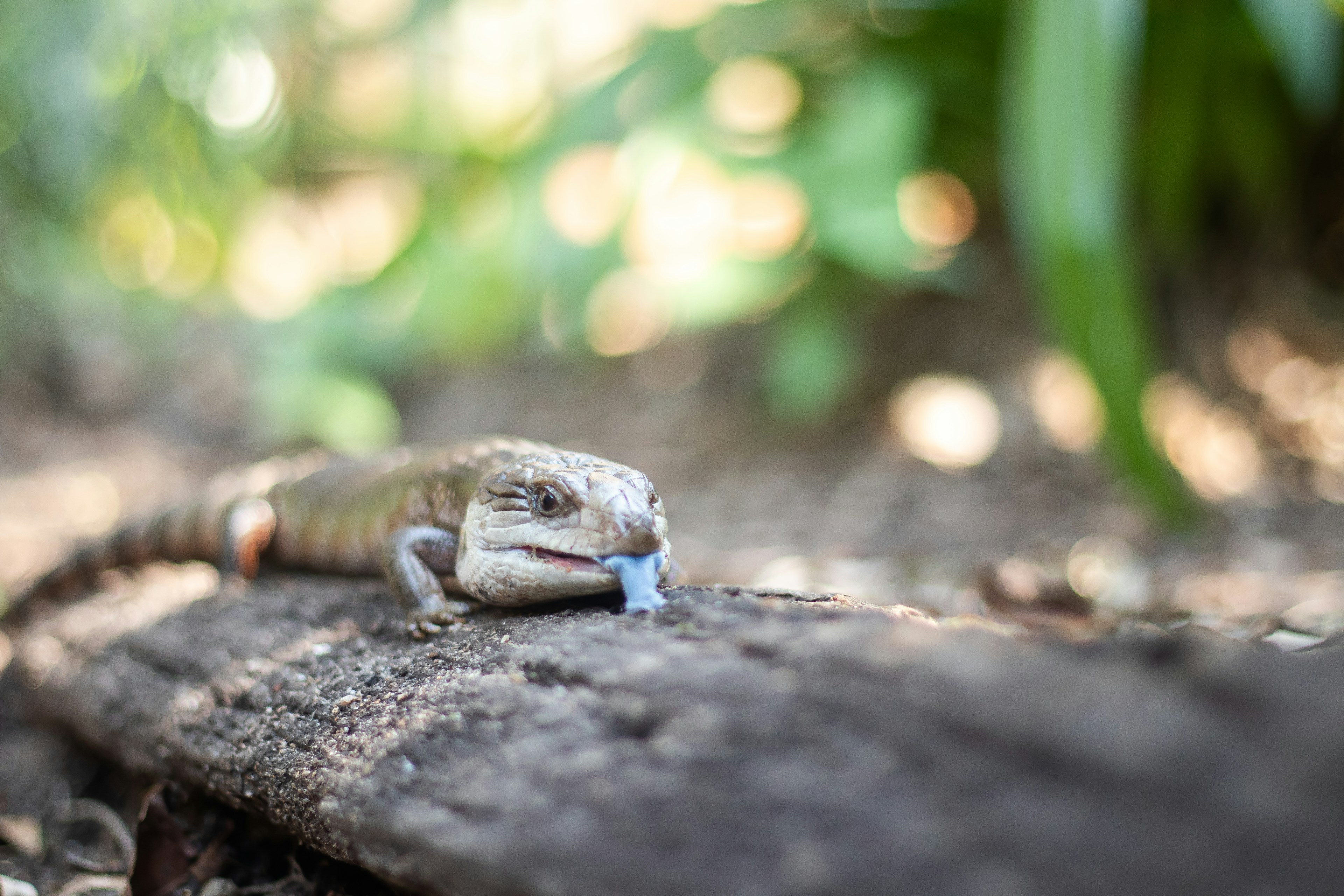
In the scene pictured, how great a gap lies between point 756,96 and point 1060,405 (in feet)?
9.31

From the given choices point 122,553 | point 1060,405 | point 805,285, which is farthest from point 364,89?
point 1060,405

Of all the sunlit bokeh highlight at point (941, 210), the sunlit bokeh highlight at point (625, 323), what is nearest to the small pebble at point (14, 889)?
the sunlit bokeh highlight at point (625, 323)

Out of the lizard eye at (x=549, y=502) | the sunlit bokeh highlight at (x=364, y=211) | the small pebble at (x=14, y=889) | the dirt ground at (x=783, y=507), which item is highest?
the sunlit bokeh highlight at (x=364, y=211)

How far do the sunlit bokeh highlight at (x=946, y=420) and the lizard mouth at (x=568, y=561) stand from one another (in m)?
3.96

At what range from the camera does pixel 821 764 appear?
1.14 m

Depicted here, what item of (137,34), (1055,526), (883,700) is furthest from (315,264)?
(883,700)

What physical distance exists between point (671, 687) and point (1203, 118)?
581cm

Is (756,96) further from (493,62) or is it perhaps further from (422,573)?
(422,573)

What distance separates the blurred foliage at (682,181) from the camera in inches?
156

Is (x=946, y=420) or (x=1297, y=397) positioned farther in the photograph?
(x=946, y=420)

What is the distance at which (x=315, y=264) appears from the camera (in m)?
8.80

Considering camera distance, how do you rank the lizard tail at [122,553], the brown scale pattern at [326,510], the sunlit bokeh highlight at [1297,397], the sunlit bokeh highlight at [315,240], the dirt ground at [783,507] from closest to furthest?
1. the brown scale pattern at [326,510]
2. the dirt ground at [783,507]
3. the lizard tail at [122,553]
4. the sunlit bokeh highlight at [1297,397]
5. the sunlit bokeh highlight at [315,240]

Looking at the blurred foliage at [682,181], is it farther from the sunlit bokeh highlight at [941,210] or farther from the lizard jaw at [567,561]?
the lizard jaw at [567,561]

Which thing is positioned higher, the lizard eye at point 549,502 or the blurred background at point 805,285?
the blurred background at point 805,285
